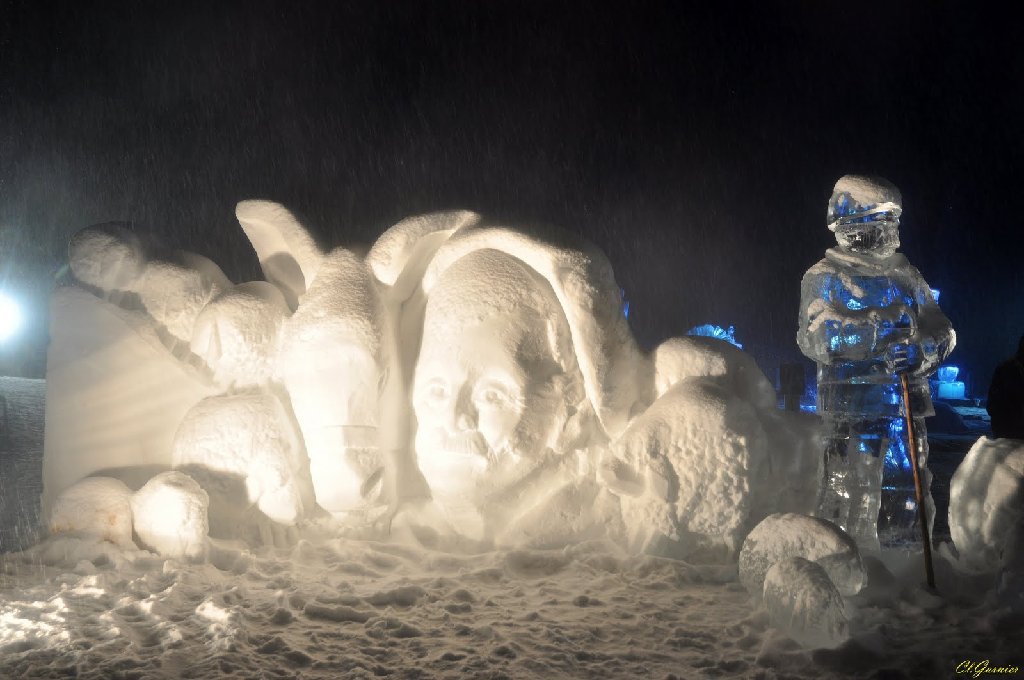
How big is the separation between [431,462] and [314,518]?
28.1 inches

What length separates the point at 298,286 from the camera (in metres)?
4.34

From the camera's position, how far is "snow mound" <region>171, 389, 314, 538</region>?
3848 mm

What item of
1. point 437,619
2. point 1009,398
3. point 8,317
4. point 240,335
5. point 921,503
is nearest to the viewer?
point 437,619

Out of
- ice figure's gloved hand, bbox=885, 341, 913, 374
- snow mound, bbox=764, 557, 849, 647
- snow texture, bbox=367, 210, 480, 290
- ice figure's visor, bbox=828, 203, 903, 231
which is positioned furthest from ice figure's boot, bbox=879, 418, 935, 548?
snow texture, bbox=367, 210, 480, 290

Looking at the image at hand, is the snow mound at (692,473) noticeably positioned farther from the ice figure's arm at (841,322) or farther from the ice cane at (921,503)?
the ice cane at (921,503)

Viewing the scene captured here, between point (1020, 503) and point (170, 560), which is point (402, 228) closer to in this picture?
point (170, 560)

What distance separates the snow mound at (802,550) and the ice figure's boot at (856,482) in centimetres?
61

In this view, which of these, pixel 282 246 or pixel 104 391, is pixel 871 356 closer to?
pixel 282 246

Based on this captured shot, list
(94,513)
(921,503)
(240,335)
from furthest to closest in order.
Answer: (240,335), (94,513), (921,503)

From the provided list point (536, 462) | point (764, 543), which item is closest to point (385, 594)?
point (536, 462)

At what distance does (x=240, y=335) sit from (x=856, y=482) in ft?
9.35

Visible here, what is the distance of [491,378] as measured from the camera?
3.63 meters

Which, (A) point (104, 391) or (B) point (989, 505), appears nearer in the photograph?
(B) point (989, 505)
